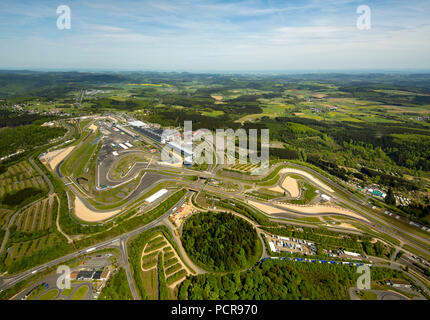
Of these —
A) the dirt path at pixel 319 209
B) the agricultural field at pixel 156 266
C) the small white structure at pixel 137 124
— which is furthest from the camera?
the small white structure at pixel 137 124

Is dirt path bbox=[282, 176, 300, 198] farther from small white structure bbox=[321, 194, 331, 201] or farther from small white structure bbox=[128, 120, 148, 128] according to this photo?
small white structure bbox=[128, 120, 148, 128]

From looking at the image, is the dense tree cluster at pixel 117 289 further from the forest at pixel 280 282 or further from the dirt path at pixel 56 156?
the dirt path at pixel 56 156

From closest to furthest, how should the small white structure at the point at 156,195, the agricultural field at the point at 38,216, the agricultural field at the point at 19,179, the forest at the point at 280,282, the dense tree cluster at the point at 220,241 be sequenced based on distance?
the forest at the point at 280,282 → the dense tree cluster at the point at 220,241 → the agricultural field at the point at 38,216 → the small white structure at the point at 156,195 → the agricultural field at the point at 19,179

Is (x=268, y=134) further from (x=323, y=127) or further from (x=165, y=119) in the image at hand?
(x=165, y=119)
